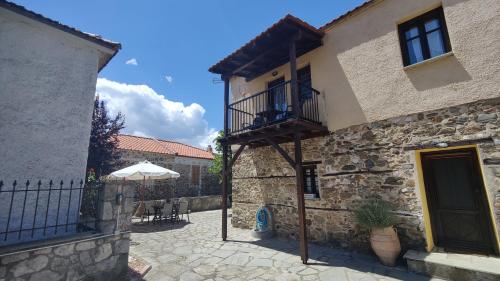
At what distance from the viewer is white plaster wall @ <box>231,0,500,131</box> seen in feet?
15.5

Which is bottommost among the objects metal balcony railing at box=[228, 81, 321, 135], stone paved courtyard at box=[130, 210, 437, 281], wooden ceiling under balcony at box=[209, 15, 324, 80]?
stone paved courtyard at box=[130, 210, 437, 281]

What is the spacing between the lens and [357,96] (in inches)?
249

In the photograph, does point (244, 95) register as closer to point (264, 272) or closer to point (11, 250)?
point (264, 272)

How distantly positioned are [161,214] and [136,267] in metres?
5.34

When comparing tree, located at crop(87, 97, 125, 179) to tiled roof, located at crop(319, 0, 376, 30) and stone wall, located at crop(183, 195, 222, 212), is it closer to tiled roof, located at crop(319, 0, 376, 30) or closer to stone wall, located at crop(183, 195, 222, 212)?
stone wall, located at crop(183, 195, 222, 212)

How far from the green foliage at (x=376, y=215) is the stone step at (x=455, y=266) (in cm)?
68

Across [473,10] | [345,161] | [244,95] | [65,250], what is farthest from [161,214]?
[473,10]

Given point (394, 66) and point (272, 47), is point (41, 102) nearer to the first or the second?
point (272, 47)

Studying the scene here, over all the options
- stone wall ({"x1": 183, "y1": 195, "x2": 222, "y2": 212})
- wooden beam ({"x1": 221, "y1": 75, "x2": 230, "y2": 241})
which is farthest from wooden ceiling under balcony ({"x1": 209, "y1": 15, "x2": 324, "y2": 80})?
stone wall ({"x1": 183, "y1": 195, "x2": 222, "y2": 212})

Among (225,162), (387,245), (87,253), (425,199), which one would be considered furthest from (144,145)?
(425,199)

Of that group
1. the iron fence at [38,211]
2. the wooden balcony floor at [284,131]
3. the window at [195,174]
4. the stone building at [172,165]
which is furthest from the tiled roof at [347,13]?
the window at [195,174]

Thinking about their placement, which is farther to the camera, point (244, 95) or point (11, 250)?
point (244, 95)

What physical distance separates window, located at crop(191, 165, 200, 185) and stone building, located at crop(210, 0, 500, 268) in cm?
1180

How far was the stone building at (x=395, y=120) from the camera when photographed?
4.71 metres
